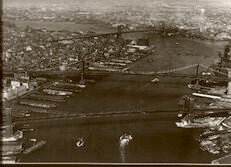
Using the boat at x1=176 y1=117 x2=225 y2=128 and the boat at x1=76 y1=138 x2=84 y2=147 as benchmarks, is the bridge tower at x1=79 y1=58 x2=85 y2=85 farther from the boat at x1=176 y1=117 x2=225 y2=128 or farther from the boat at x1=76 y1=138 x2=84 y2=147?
the boat at x1=176 y1=117 x2=225 y2=128

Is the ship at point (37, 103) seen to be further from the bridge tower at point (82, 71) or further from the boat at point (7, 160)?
the boat at point (7, 160)

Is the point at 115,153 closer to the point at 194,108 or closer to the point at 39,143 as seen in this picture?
the point at 39,143

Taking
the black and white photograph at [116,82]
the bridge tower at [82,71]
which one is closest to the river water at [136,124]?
the black and white photograph at [116,82]

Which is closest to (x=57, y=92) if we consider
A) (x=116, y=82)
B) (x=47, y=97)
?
(x=47, y=97)

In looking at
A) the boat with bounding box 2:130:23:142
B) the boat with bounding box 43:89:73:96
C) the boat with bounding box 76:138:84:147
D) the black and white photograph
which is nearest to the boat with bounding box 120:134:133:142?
the black and white photograph

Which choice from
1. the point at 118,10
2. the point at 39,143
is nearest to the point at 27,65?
the point at 39,143

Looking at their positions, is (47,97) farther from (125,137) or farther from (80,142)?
(125,137)

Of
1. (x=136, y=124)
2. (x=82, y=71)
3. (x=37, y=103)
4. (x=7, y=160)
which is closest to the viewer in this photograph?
(x=7, y=160)
